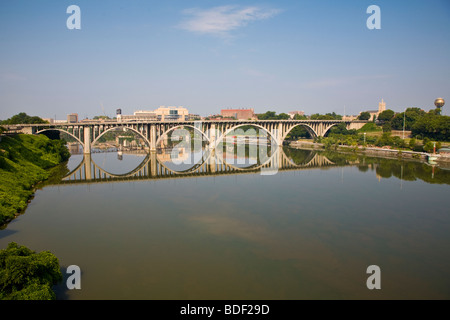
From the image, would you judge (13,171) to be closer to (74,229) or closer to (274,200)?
(74,229)

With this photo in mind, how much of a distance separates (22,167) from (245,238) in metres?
23.7

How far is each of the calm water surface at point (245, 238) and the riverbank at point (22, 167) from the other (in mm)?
887

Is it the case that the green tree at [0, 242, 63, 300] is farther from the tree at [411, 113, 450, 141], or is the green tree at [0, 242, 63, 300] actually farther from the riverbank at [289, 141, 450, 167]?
the tree at [411, 113, 450, 141]

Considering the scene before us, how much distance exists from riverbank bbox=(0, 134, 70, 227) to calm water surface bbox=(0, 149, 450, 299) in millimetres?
887

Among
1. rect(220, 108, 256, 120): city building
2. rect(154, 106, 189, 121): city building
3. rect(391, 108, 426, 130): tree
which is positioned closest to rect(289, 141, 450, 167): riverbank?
rect(391, 108, 426, 130): tree

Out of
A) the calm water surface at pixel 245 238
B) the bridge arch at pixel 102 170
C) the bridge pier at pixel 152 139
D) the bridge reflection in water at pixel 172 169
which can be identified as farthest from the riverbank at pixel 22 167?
the bridge pier at pixel 152 139

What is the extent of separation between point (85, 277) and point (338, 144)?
58.7 meters

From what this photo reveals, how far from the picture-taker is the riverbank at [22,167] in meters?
20.4

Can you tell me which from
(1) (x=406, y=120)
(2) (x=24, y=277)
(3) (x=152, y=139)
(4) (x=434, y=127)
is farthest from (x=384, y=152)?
(2) (x=24, y=277)

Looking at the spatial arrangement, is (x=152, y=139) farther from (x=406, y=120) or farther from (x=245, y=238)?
(x=406, y=120)

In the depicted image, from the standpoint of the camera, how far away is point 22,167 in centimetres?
2992

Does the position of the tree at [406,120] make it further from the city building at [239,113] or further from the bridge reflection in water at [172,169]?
the city building at [239,113]

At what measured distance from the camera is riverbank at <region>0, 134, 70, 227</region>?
20.4 m
